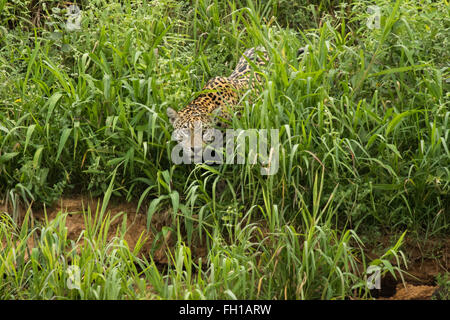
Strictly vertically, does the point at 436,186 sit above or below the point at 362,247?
above

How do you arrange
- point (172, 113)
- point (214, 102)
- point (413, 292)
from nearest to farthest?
point (413, 292)
point (172, 113)
point (214, 102)

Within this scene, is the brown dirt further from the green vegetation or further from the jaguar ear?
the jaguar ear

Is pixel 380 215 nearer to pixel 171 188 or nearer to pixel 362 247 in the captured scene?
pixel 362 247

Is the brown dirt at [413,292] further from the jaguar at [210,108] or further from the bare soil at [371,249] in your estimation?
the jaguar at [210,108]

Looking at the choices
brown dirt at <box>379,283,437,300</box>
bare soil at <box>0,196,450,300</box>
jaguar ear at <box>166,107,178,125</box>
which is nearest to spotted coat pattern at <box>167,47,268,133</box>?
jaguar ear at <box>166,107,178,125</box>

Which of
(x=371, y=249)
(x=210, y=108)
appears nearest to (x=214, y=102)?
(x=210, y=108)

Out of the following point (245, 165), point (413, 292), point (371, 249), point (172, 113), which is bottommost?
point (413, 292)

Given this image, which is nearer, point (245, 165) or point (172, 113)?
point (245, 165)

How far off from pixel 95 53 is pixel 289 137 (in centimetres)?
199

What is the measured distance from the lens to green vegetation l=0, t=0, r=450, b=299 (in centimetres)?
504

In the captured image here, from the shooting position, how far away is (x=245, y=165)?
560 centimetres

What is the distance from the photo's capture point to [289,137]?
17.7 feet

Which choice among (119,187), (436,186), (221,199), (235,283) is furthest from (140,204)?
(436,186)

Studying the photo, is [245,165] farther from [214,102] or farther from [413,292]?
[413,292]
